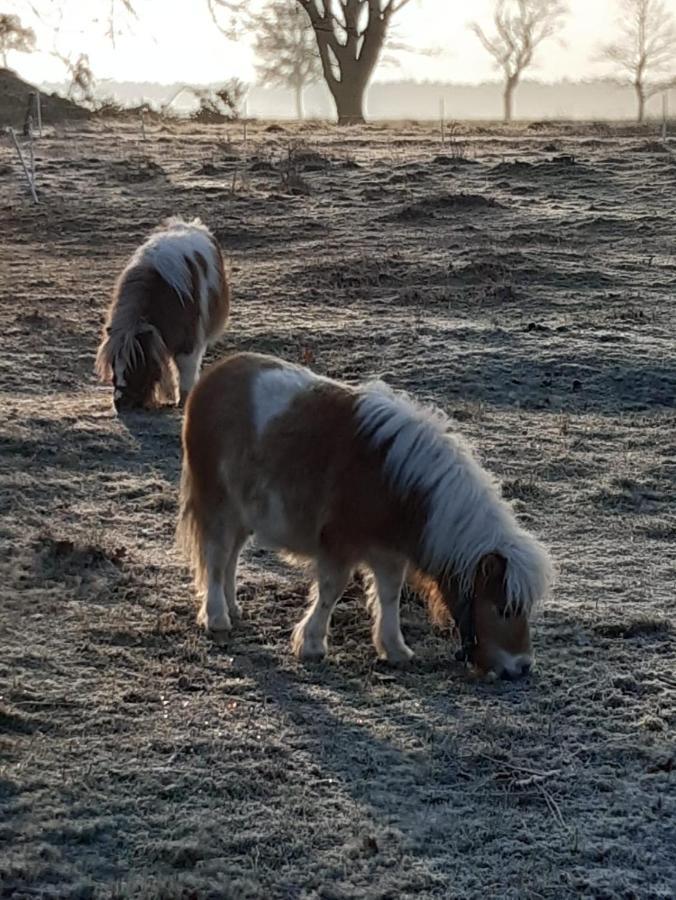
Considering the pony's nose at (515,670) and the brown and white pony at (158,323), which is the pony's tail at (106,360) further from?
the pony's nose at (515,670)

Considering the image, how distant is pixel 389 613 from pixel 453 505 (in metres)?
0.64

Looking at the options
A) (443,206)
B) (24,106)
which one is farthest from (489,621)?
(24,106)

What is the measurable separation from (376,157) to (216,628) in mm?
16014

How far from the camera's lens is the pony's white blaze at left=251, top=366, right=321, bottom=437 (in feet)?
17.9

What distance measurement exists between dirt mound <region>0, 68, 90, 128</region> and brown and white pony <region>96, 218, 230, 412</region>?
1782 centimetres

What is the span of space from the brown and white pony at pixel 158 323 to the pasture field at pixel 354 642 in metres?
0.28

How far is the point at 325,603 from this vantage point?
532cm

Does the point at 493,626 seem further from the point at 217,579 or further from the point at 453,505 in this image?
the point at 217,579

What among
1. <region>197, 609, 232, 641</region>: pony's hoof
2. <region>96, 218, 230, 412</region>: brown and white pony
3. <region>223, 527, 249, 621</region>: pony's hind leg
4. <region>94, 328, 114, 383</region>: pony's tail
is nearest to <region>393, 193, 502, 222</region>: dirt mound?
<region>96, 218, 230, 412</region>: brown and white pony

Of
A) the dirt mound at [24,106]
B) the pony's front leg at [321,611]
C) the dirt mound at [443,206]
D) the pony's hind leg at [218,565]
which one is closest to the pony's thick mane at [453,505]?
the pony's front leg at [321,611]

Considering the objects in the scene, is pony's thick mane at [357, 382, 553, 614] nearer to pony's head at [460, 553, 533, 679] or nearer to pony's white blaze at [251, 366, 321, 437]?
pony's head at [460, 553, 533, 679]

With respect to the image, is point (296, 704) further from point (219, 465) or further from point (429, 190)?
point (429, 190)

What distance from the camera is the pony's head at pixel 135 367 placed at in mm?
9484

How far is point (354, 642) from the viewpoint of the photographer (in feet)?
18.6
